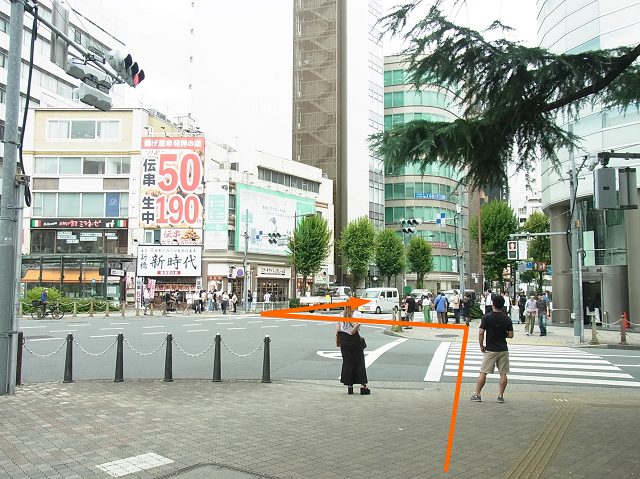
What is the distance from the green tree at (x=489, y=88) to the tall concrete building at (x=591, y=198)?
17.7m

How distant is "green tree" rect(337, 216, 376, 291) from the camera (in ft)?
203

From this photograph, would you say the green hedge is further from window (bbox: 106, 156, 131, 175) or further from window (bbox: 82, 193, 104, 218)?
window (bbox: 106, 156, 131, 175)

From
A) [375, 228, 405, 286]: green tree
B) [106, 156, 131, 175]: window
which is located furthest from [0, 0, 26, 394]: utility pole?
[375, 228, 405, 286]: green tree

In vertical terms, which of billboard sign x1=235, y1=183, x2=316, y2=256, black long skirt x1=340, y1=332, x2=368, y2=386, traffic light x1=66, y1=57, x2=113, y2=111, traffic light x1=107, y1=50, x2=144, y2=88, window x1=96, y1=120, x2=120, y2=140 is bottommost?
black long skirt x1=340, y1=332, x2=368, y2=386

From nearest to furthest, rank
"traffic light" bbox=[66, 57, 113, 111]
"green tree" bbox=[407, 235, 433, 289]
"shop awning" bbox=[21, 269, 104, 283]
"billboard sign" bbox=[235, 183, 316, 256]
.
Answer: "traffic light" bbox=[66, 57, 113, 111], "shop awning" bbox=[21, 269, 104, 283], "billboard sign" bbox=[235, 183, 316, 256], "green tree" bbox=[407, 235, 433, 289]

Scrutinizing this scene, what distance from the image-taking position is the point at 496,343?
9.38m

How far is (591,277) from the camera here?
94.8 feet

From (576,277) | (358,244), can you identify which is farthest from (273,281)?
(576,277)

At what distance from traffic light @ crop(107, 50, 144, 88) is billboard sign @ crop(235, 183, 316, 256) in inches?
1529

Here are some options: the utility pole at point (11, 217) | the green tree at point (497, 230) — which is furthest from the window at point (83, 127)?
the utility pole at point (11, 217)

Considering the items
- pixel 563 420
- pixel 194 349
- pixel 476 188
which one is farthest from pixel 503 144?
pixel 194 349

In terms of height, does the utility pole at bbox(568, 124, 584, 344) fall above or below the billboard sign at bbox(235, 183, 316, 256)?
below

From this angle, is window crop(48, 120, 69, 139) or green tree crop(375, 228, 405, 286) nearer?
window crop(48, 120, 69, 139)

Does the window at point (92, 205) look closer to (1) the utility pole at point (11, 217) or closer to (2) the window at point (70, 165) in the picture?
(2) the window at point (70, 165)
